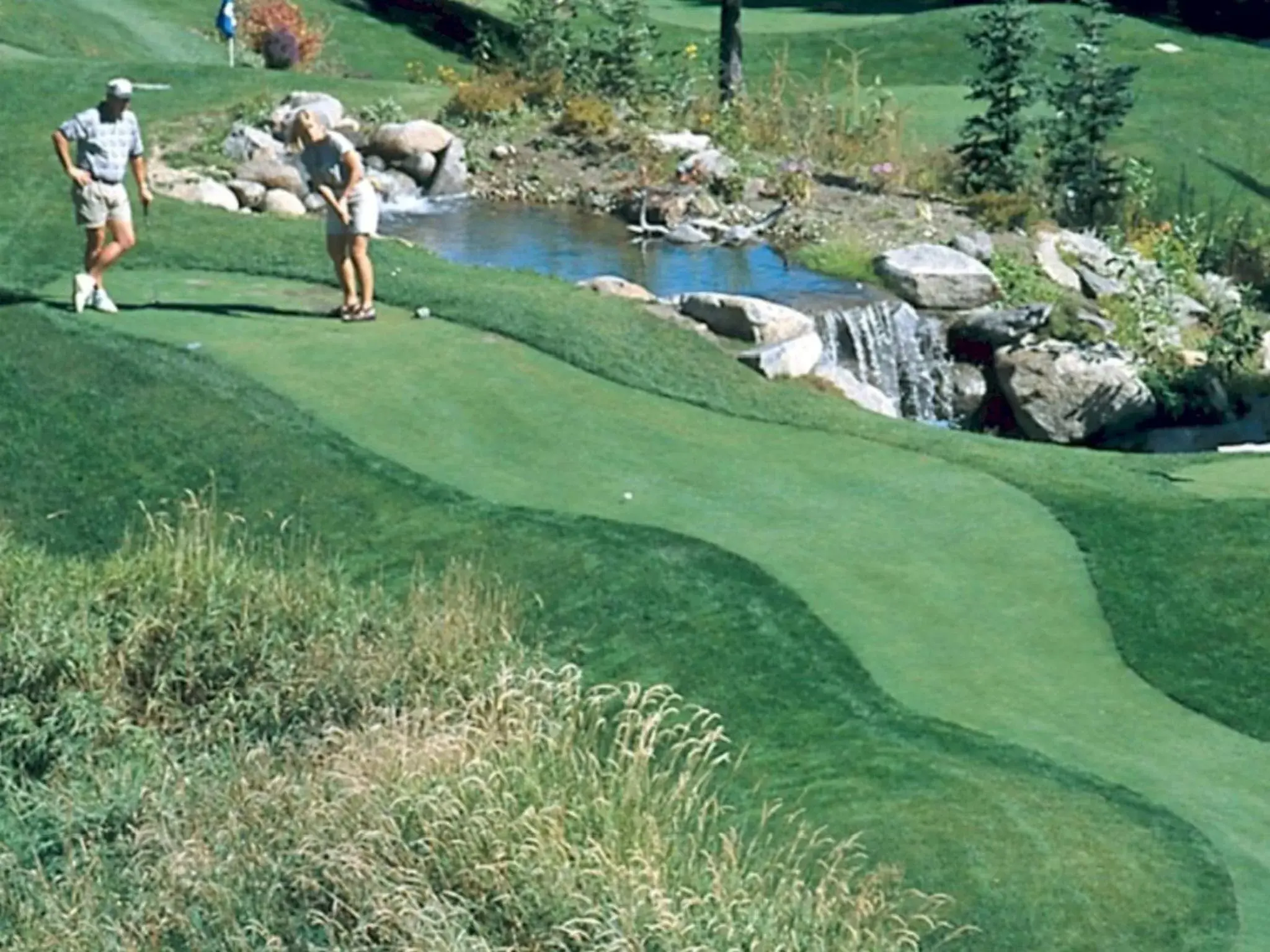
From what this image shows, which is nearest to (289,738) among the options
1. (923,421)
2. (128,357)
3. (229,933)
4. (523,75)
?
(229,933)

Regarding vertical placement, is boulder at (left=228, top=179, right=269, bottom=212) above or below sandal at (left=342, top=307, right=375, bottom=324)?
below

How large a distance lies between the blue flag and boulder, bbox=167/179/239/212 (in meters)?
9.06

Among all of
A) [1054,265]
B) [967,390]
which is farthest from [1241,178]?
[967,390]

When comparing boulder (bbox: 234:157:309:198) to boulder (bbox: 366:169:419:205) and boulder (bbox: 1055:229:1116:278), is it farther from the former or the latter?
boulder (bbox: 1055:229:1116:278)

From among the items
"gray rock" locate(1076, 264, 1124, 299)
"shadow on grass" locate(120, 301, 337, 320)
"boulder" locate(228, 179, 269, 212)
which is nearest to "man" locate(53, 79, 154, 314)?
"shadow on grass" locate(120, 301, 337, 320)

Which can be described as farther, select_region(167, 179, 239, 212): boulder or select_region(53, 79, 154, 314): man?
select_region(167, 179, 239, 212): boulder

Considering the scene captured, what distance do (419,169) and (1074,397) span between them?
7.62 m

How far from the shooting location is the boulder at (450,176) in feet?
70.3

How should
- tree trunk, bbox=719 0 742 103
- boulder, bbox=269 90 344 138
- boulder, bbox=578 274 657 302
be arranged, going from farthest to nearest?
tree trunk, bbox=719 0 742 103 < boulder, bbox=269 90 344 138 < boulder, bbox=578 274 657 302

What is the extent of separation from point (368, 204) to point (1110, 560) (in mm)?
5538

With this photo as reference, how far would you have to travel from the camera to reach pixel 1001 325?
56.6 feet

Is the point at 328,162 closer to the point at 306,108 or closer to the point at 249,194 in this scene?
the point at 249,194

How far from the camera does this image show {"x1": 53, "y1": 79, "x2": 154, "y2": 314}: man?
44.4 ft

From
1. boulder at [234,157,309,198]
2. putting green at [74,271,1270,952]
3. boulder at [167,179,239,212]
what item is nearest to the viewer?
putting green at [74,271,1270,952]
